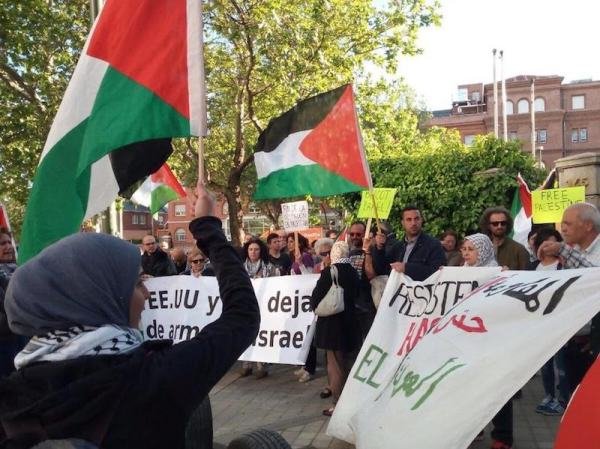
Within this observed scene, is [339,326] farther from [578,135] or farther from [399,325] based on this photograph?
[578,135]

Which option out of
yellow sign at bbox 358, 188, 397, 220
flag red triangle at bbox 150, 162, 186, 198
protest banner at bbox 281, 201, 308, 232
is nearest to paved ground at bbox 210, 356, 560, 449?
yellow sign at bbox 358, 188, 397, 220

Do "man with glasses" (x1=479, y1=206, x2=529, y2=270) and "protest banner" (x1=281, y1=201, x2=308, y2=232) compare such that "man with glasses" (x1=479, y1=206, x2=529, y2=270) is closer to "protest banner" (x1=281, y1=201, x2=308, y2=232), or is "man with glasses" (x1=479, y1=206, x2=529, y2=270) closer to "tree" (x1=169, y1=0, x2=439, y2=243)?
"protest banner" (x1=281, y1=201, x2=308, y2=232)

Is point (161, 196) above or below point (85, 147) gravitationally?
below

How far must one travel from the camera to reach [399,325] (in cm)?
455

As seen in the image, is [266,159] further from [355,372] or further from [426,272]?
[355,372]

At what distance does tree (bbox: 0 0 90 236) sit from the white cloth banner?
7.61 meters

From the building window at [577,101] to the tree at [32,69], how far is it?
205 feet

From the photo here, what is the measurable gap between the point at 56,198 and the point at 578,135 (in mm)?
70455

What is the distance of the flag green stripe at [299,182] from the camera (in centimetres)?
603

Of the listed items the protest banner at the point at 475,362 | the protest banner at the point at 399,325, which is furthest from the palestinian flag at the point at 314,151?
the protest banner at the point at 475,362

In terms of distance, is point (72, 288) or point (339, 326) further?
point (339, 326)

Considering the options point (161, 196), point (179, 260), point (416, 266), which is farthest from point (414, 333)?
point (179, 260)

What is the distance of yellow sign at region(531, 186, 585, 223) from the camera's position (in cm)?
805

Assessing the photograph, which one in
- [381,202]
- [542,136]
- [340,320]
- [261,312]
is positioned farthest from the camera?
[542,136]
